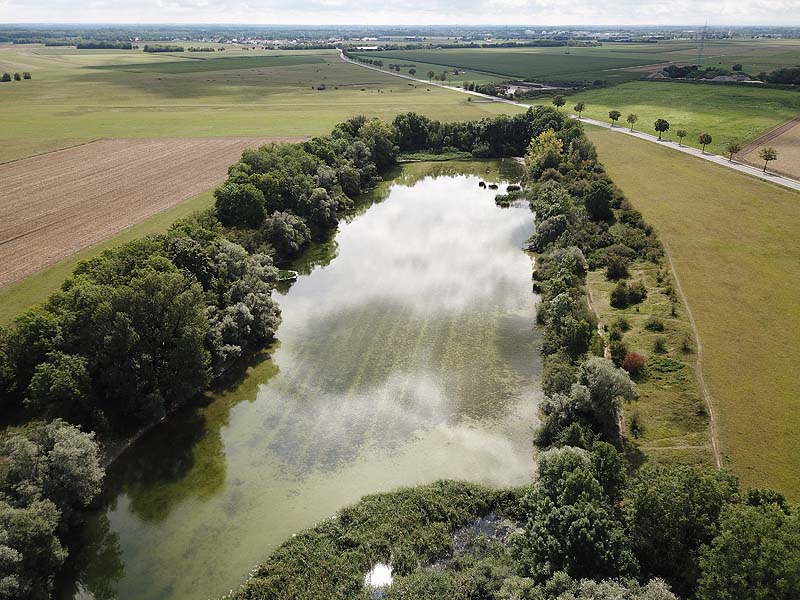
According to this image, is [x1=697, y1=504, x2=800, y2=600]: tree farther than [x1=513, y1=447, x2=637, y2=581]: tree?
No

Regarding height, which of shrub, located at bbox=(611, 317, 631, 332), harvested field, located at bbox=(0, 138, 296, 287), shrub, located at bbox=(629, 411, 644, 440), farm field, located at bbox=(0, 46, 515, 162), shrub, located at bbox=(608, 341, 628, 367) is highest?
farm field, located at bbox=(0, 46, 515, 162)

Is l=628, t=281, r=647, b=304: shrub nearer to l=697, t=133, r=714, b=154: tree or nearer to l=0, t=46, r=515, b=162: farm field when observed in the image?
l=697, t=133, r=714, b=154: tree

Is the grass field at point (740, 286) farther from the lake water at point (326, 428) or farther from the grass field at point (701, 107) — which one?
the grass field at point (701, 107)

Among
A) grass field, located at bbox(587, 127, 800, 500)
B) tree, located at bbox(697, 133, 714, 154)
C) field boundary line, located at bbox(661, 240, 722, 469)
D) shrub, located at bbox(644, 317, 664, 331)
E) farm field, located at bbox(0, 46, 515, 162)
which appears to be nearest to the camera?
field boundary line, located at bbox(661, 240, 722, 469)

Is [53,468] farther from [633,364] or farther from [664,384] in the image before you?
[664,384]

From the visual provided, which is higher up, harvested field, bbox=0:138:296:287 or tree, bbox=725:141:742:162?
tree, bbox=725:141:742:162

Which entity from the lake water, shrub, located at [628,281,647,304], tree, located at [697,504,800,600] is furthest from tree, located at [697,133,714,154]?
tree, located at [697,504,800,600]

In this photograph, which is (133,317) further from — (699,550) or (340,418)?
(699,550)
